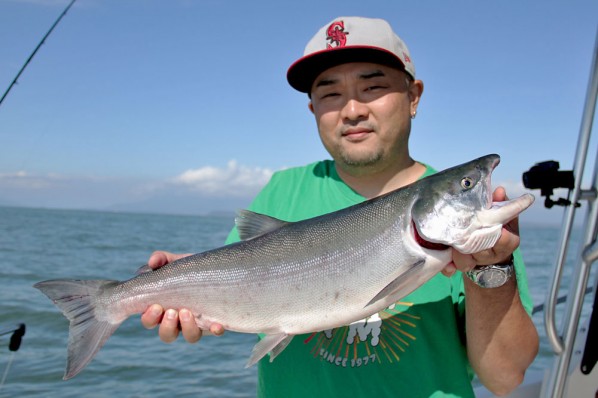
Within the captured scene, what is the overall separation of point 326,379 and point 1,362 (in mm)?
7505

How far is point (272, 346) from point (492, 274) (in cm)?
114

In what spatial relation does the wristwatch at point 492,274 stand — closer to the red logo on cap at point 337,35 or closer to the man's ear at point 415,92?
the man's ear at point 415,92

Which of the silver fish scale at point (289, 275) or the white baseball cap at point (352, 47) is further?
the white baseball cap at point (352, 47)

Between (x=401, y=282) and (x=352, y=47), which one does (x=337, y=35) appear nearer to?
(x=352, y=47)

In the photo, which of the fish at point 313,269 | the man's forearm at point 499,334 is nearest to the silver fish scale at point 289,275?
the fish at point 313,269

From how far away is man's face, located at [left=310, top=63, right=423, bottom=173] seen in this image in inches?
125

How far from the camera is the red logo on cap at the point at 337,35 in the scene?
3.23 metres

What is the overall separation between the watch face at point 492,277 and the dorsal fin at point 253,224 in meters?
1.09

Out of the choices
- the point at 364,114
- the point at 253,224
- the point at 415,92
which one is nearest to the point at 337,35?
the point at 364,114

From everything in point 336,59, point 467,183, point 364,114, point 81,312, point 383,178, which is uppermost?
point 336,59

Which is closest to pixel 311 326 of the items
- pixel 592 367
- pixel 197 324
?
pixel 197 324

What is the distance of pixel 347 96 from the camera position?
3.27 metres

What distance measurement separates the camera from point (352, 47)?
10.5 feet

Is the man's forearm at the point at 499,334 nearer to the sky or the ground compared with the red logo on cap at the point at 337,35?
nearer to the ground
